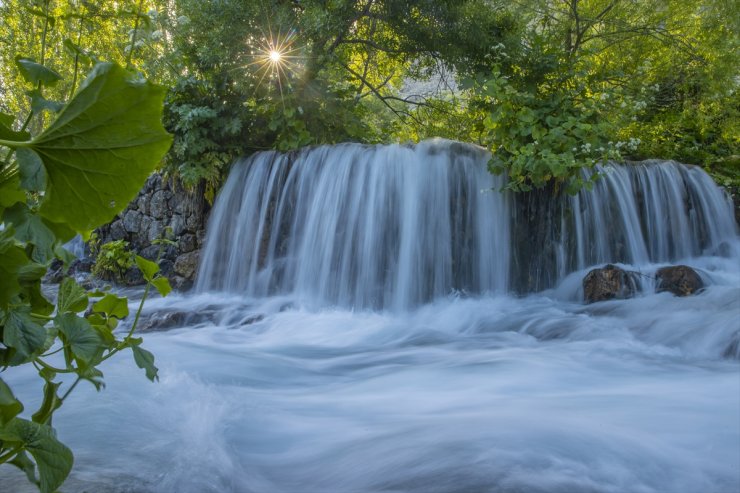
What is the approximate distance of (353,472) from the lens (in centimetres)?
206

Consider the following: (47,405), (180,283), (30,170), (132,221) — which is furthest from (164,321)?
(30,170)

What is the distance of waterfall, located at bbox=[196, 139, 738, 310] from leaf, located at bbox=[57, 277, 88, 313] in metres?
5.37

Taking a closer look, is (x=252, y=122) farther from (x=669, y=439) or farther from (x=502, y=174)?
(x=669, y=439)

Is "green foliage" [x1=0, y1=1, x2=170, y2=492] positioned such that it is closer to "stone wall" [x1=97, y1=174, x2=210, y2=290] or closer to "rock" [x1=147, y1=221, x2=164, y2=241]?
"stone wall" [x1=97, y1=174, x2=210, y2=290]

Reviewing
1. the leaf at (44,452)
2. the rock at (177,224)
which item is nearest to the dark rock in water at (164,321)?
the rock at (177,224)

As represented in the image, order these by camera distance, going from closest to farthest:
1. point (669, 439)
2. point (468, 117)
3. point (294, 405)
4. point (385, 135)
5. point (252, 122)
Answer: point (669, 439)
point (294, 405)
point (252, 122)
point (468, 117)
point (385, 135)

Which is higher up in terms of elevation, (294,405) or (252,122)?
(252,122)

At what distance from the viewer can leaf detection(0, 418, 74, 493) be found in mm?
800

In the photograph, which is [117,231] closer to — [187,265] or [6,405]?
[187,265]

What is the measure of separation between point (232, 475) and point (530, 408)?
145 centimetres

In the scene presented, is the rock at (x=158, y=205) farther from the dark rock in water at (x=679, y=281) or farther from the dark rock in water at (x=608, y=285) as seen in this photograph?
the dark rock in water at (x=679, y=281)

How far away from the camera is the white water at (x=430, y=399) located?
6.22ft

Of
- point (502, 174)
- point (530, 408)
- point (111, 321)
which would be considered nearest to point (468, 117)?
point (502, 174)

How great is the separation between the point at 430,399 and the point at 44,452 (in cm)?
239
